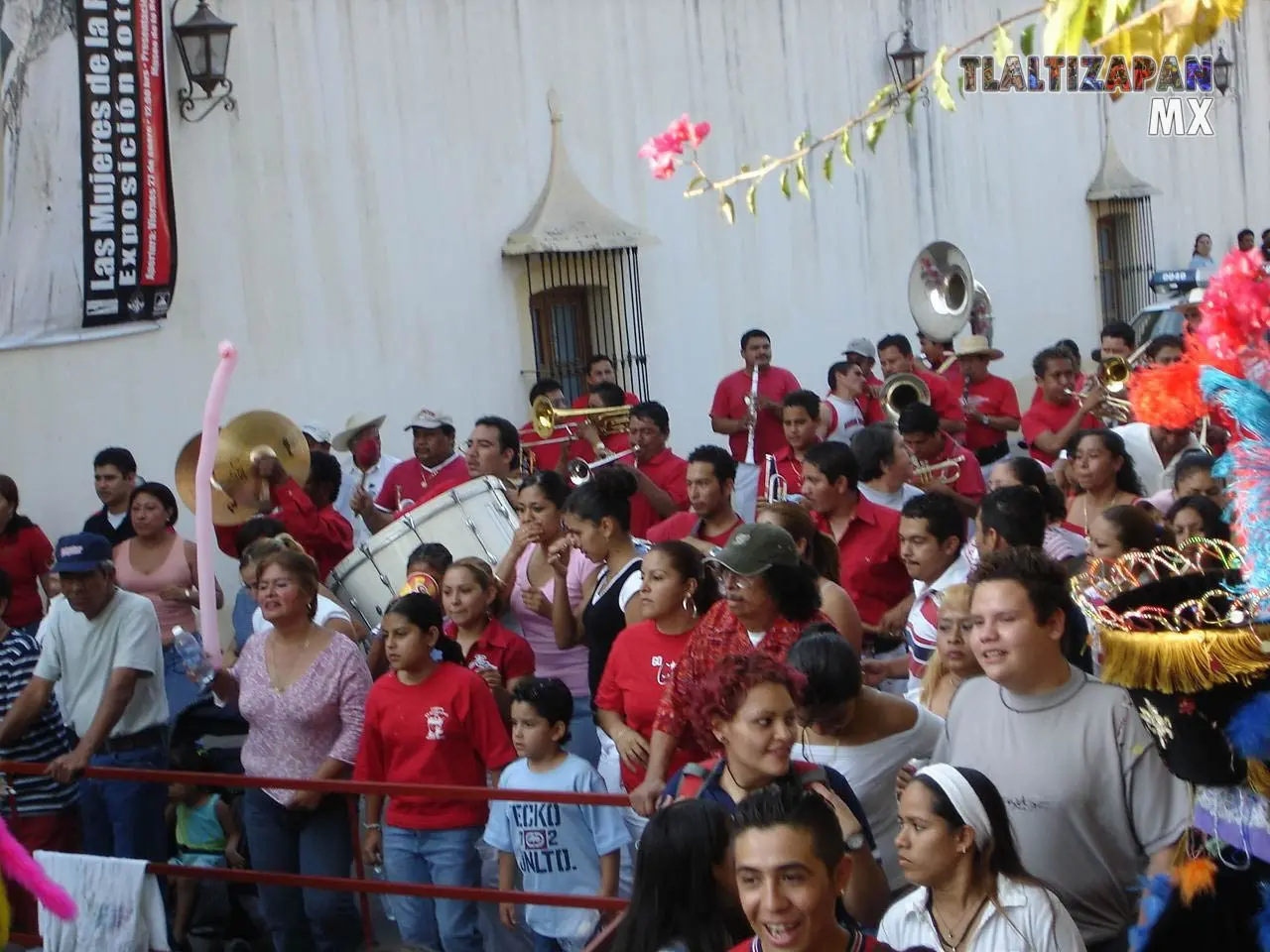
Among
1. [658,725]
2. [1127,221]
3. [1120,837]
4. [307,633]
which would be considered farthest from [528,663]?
[1127,221]

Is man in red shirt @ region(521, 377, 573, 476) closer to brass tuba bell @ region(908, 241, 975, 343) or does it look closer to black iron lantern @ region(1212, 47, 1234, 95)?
brass tuba bell @ region(908, 241, 975, 343)

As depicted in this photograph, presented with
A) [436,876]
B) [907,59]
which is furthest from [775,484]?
[907,59]

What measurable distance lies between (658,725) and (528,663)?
186 cm

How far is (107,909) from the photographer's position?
6762 mm

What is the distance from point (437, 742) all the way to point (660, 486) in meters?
3.62

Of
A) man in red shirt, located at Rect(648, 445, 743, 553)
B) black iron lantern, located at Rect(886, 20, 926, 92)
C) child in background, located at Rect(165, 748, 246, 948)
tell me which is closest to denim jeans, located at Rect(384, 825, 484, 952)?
child in background, located at Rect(165, 748, 246, 948)

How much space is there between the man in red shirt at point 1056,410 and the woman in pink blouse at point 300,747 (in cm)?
558

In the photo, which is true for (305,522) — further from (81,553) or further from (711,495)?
(711,495)

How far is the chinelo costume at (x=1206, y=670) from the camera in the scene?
380cm

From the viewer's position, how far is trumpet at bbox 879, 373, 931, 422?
39.2 ft

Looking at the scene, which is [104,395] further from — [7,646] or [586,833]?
[586,833]

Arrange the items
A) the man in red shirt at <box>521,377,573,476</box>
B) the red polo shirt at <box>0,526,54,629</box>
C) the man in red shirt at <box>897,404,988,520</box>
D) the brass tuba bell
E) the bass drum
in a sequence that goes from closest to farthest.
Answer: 1. the bass drum
2. the man in red shirt at <box>897,404,988,520</box>
3. the red polo shirt at <box>0,526,54,629</box>
4. the man in red shirt at <box>521,377,573,476</box>
5. the brass tuba bell

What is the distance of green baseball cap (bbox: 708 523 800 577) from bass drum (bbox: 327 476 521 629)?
3.43 metres

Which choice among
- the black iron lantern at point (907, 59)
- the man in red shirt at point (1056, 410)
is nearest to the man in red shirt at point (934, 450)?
the man in red shirt at point (1056, 410)
